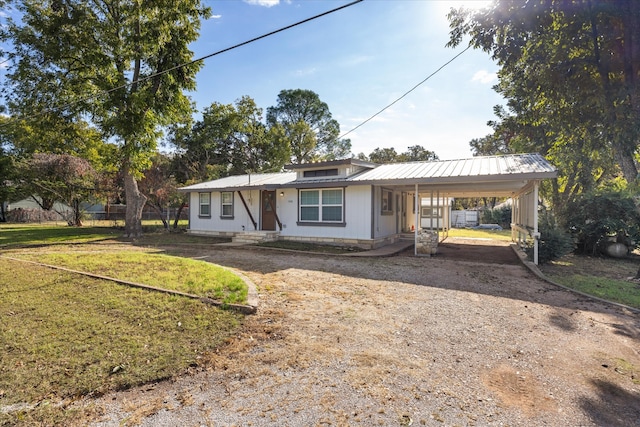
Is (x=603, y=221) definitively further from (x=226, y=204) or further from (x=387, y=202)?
(x=226, y=204)

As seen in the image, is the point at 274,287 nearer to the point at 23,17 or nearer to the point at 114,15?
the point at 114,15

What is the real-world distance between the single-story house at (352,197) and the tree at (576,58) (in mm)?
1587

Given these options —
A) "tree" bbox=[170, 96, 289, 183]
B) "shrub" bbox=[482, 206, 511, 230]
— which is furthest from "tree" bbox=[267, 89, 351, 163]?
"shrub" bbox=[482, 206, 511, 230]

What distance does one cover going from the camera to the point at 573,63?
8461 millimetres

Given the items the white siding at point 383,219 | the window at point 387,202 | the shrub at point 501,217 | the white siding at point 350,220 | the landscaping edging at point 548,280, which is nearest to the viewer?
the landscaping edging at point 548,280

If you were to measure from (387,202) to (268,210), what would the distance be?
17.4ft

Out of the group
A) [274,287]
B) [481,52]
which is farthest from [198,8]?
[274,287]

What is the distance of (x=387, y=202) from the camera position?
531 inches

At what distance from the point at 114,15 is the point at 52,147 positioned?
1603cm

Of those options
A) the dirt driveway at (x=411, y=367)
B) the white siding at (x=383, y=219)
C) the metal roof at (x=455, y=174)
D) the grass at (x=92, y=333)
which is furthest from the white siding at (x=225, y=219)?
the dirt driveway at (x=411, y=367)

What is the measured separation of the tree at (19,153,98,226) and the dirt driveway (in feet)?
64.5

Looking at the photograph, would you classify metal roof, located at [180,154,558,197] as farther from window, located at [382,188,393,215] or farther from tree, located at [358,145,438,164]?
tree, located at [358,145,438,164]

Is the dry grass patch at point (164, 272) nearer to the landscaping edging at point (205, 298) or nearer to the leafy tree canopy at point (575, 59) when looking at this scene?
the landscaping edging at point (205, 298)

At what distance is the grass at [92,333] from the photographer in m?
2.94
